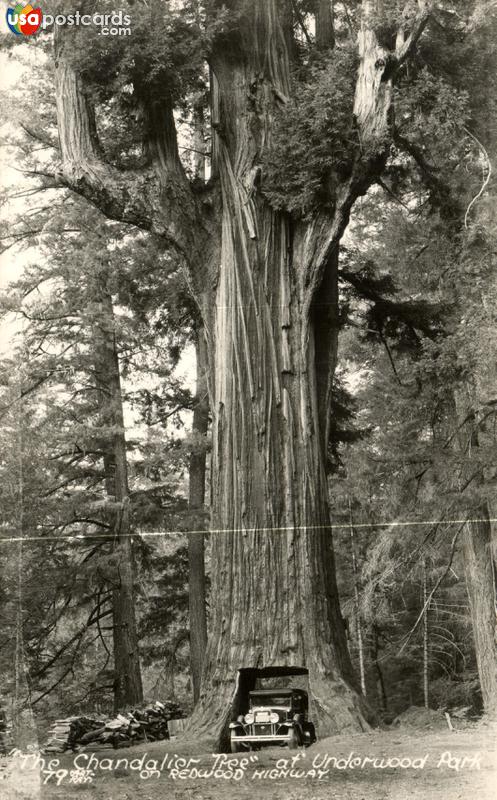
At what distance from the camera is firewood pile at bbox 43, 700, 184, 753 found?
21.5ft

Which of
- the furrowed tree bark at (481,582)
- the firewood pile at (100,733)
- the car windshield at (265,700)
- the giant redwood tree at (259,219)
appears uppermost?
the giant redwood tree at (259,219)

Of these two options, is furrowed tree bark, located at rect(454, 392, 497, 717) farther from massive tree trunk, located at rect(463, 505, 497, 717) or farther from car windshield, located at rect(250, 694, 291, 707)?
car windshield, located at rect(250, 694, 291, 707)

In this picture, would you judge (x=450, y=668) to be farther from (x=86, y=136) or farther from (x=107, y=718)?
(x=86, y=136)

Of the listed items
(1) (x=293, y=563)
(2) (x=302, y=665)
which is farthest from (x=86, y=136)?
(2) (x=302, y=665)

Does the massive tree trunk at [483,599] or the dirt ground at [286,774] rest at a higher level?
the massive tree trunk at [483,599]

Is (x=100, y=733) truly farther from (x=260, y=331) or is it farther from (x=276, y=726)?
(x=260, y=331)

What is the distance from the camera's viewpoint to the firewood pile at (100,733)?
654cm

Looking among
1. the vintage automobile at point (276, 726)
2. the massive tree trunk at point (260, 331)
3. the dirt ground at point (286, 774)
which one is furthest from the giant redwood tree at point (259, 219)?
the dirt ground at point (286, 774)

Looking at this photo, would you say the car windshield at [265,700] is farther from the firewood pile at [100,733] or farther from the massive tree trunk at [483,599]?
the massive tree trunk at [483,599]

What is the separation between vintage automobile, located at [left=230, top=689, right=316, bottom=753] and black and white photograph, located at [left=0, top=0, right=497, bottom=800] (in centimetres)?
2

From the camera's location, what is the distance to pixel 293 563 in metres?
7.51

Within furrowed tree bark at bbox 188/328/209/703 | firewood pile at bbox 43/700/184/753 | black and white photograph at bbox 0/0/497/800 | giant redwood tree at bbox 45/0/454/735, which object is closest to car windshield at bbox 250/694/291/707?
black and white photograph at bbox 0/0/497/800

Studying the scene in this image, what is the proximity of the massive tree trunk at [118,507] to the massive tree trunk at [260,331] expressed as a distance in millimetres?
4263

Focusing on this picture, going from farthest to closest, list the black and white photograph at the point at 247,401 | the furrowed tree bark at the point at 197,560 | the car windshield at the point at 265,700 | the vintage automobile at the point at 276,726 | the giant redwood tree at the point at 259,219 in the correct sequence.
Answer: the furrowed tree bark at the point at 197,560 → the giant redwood tree at the point at 259,219 → the black and white photograph at the point at 247,401 → the car windshield at the point at 265,700 → the vintage automobile at the point at 276,726
